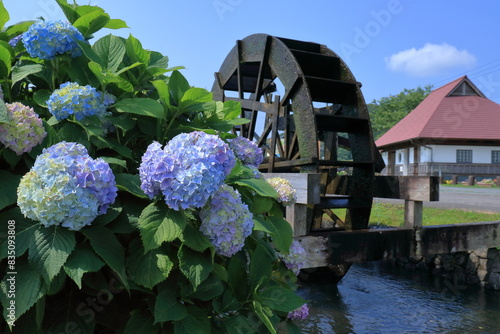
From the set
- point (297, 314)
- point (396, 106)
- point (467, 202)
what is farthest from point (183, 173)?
point (396, 106)

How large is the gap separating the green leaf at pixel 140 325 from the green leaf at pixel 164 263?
0.58ft

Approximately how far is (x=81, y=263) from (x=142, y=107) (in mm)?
478

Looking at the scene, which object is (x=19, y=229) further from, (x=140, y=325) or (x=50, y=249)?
(x=140, y=325)

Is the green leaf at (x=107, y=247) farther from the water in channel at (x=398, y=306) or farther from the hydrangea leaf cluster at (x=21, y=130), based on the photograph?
the water in channel at (x=398, y=306)

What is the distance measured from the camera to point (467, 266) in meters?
6.34

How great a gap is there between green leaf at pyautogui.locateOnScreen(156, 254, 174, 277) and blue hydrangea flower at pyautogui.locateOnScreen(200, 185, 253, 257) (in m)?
0.12

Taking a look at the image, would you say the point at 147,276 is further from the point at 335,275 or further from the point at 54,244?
the point at 335,275

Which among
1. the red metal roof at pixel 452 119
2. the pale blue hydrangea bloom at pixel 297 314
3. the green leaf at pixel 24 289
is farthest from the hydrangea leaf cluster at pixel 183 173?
the red metal roof at pixel 452 119

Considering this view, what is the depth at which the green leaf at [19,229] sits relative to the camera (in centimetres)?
95

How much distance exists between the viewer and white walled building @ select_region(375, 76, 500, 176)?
23.0m

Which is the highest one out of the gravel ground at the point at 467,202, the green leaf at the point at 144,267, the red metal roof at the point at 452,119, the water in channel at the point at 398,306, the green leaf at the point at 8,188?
the red metal roof at the point at 452,119

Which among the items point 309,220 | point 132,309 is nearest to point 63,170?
point 132,309

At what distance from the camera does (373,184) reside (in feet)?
17.2

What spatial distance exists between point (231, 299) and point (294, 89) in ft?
15.6
